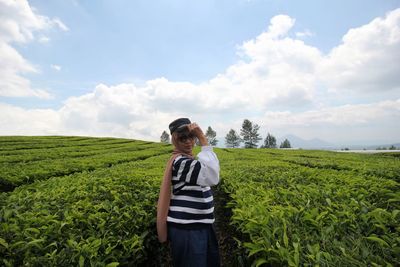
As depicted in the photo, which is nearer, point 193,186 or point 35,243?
point 35,243

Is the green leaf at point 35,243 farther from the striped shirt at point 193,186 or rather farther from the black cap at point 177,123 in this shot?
the black cap at point 177,123

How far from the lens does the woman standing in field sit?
231 centimetres

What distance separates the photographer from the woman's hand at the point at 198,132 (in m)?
2.49

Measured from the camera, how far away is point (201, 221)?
2393mm

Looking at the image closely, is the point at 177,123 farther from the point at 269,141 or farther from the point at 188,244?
the point at 269,141

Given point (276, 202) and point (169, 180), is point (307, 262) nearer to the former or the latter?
point (169, 180)

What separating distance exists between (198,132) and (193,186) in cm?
55

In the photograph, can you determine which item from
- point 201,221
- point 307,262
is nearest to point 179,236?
point 201,221

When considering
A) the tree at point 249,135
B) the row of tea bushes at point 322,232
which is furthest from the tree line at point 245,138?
the row of tea bushes at point 322,232

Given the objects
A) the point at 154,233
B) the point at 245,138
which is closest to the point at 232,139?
the point at 245,138

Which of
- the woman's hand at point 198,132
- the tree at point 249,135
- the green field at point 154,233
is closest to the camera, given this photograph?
the green field at point 154,233

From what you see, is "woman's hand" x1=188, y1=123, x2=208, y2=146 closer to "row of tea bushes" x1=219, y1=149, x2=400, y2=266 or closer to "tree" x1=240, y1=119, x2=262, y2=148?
"row of tea bushes" x1=219, y1=149, x2=400, y2=266

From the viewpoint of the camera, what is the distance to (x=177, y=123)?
2525mm

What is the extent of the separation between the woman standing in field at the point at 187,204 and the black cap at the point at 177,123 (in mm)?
10
